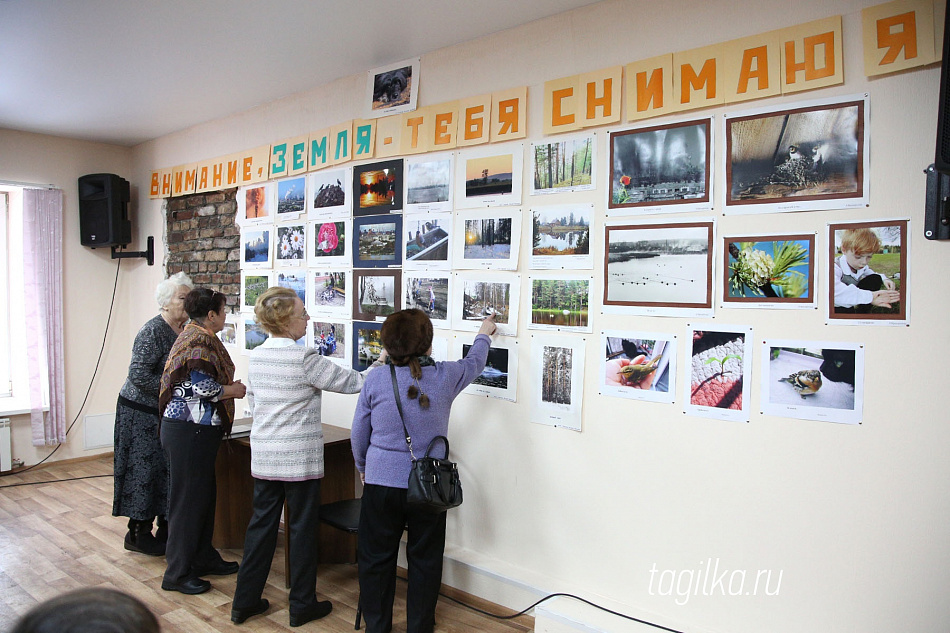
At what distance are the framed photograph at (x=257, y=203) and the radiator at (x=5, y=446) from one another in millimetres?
2566

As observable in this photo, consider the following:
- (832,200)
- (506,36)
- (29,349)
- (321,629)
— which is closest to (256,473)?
(321,629)

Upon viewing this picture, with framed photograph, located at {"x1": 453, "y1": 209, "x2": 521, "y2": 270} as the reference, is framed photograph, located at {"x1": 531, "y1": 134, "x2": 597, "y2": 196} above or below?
above

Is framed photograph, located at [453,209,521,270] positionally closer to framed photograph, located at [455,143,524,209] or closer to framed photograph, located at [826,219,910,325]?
framed photograph, located at [455,143,524,209]

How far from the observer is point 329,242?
3570mm

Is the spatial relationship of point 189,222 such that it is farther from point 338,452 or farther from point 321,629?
point 321,629

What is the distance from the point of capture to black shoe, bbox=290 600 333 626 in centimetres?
259

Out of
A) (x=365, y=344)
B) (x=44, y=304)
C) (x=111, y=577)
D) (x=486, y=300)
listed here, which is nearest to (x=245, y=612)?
(x=111, y=577)

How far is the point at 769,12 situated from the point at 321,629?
2927 mm

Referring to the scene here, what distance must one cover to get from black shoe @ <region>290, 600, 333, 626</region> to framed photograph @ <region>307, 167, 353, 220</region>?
2011 mm

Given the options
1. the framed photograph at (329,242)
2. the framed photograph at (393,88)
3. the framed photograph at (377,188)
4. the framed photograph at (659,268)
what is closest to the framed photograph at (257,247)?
the framed photograph at (329,242)

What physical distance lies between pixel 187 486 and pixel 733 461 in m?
2.35

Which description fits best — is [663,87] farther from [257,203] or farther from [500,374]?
[257,203]

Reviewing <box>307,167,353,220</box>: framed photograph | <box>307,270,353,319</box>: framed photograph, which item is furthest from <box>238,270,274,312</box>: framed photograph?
<box>307,167,353,220</box>: framed photograph

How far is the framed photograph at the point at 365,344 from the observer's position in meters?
3.31
